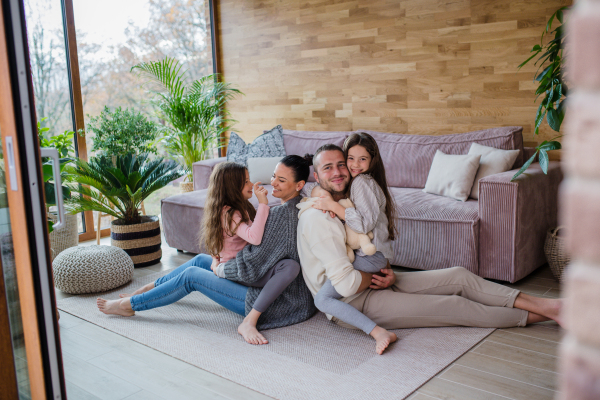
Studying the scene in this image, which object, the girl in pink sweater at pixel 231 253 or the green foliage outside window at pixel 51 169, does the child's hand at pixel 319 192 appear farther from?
the green foliage outside window at pixel 51 169

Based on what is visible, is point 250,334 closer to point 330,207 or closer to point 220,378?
point 220,378

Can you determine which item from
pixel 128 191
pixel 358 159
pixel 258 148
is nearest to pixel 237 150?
pixel 258 148

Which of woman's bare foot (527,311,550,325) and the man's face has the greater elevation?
the man's face

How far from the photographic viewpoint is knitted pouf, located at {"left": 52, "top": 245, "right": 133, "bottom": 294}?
3016 millimetres

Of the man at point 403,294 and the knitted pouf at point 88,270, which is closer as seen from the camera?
the man at point 403,294

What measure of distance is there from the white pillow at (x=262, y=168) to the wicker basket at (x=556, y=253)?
6.65 ft

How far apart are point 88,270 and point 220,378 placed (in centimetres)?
140

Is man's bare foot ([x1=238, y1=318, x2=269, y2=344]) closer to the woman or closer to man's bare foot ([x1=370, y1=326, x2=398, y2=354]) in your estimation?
the woman

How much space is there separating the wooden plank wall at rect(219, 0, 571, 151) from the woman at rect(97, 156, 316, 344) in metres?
2.05

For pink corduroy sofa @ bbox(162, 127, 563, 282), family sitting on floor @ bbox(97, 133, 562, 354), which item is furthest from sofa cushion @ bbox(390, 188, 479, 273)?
family sitting on floor @ bbox(97, 133, 562, 354)

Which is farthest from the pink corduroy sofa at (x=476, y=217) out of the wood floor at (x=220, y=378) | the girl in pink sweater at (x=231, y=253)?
the girl in pink sweater at (x=231, y=253)

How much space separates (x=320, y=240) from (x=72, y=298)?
65.7 inches

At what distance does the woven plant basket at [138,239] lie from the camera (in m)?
3.58

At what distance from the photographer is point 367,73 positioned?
4461 mm
